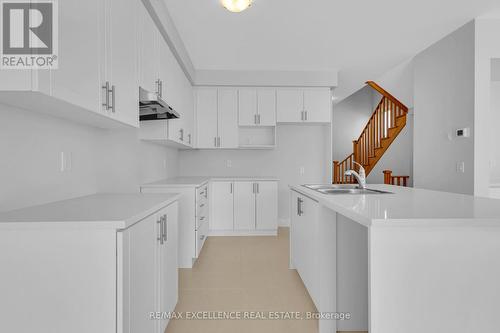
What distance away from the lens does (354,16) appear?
9.51ft

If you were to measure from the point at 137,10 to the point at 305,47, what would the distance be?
2.27 meters

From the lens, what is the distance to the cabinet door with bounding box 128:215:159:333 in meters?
1.22

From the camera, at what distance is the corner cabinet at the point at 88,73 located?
1038 mm

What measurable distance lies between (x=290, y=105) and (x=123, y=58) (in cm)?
315

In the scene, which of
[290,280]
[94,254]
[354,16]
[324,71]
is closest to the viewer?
[94,254]

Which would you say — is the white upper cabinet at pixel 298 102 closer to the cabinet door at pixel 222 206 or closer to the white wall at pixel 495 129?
the cabinet door at pixel 222 206

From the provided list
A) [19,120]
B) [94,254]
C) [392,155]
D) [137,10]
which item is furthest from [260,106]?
[392,155]

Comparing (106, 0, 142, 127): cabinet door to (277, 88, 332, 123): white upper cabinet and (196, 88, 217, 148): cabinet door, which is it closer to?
(196, 88, 217, 148): cabinet door

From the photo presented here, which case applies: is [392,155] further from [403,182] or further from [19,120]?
[19,120]

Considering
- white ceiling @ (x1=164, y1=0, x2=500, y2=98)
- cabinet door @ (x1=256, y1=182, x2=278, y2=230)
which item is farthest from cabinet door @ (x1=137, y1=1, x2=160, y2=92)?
cabinet door @ (x1=256, y1=182, x2=278, y2=230)

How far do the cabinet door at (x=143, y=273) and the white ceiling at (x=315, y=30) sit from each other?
225 cm

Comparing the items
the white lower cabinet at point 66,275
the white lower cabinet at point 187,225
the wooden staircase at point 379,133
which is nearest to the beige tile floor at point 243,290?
the white lower cabinet at point 187,225

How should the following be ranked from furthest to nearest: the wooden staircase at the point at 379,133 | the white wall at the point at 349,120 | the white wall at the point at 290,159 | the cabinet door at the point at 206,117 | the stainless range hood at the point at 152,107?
the white wall at the point at 349,120 → the wooden staircase at the point at 379,133 → the white wall at the point at 290,159 → the cabinet door at the point at 206,117 → the stainless range hood at the point at 152,107

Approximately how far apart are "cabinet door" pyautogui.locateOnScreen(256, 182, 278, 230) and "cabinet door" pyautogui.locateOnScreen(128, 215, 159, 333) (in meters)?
Result: 2.74
